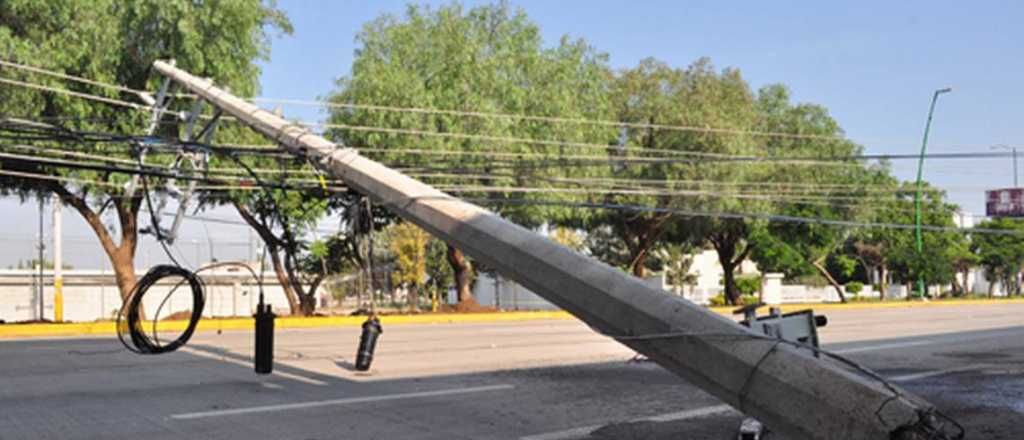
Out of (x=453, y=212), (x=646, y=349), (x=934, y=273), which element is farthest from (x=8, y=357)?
(x=934, y=273)

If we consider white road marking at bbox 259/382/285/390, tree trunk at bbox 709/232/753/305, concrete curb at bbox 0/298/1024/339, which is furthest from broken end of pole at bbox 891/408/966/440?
tree trunk at bbox 709/232/753/305

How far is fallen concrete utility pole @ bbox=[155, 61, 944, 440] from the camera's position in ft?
15.1

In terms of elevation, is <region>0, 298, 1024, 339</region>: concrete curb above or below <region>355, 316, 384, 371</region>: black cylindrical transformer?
below

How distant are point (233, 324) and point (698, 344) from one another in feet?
77.5

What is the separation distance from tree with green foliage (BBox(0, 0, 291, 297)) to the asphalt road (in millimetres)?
6059

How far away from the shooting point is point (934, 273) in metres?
59.6

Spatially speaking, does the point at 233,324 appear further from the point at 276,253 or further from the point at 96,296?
the point at 96,296

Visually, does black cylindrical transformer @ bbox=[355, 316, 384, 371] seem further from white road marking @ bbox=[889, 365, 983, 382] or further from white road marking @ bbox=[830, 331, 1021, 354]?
white road marking @ bbox=[830, 331, 1021, 354]

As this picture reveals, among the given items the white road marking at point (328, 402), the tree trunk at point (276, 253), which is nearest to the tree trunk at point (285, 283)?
the tree trunk at point (276, 253)

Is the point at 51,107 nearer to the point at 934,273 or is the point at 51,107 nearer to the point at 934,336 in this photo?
the point at 934,336

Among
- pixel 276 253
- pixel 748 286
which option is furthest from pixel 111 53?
pixel 748 286

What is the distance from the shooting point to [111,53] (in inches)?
965

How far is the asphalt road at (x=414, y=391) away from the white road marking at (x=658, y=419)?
28 mm

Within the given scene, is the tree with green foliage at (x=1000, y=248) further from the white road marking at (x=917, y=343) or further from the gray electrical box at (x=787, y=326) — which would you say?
the gray electrical box at (x=787, y=326)
